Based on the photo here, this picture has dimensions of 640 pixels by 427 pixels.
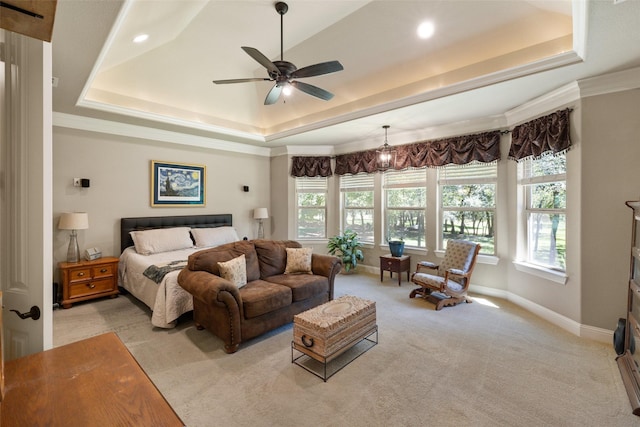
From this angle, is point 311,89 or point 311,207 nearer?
point 311,89

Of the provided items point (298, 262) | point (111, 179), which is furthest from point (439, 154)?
point (111, 179)

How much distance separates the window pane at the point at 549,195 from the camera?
11.3ft

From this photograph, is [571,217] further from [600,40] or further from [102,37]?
[102,37]

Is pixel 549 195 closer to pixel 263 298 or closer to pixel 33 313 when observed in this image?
pixel 263 298

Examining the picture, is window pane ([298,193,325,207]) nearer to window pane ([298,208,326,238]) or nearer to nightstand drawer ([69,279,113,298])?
window pane ([298,208,326,238])

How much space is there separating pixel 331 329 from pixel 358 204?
3.94 metres

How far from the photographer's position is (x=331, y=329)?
237cm

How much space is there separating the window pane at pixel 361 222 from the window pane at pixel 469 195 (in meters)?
1.54

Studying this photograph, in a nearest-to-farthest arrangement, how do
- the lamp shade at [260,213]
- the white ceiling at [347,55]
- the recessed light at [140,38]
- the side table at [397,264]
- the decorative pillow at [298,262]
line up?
the white ceiling at [347,55] → the recessed light at [140,38] → the decorative pillow at [298,262] → the side table at [397,264] → the lamp shade at [260,213]

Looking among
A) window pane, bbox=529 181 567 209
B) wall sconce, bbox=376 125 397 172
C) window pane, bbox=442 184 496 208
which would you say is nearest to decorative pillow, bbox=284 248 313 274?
wall sconce, bbox=376 125 397 172

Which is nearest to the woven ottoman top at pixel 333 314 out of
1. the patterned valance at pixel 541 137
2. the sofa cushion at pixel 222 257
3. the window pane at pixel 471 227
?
the sofa cushion at pixel 222 257

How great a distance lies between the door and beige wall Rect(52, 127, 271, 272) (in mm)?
3616

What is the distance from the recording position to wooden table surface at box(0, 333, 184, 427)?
2.53 ft

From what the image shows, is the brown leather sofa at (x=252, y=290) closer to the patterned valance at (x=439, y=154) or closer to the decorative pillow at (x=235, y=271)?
the decorative pillow at (x=235, y=271)
